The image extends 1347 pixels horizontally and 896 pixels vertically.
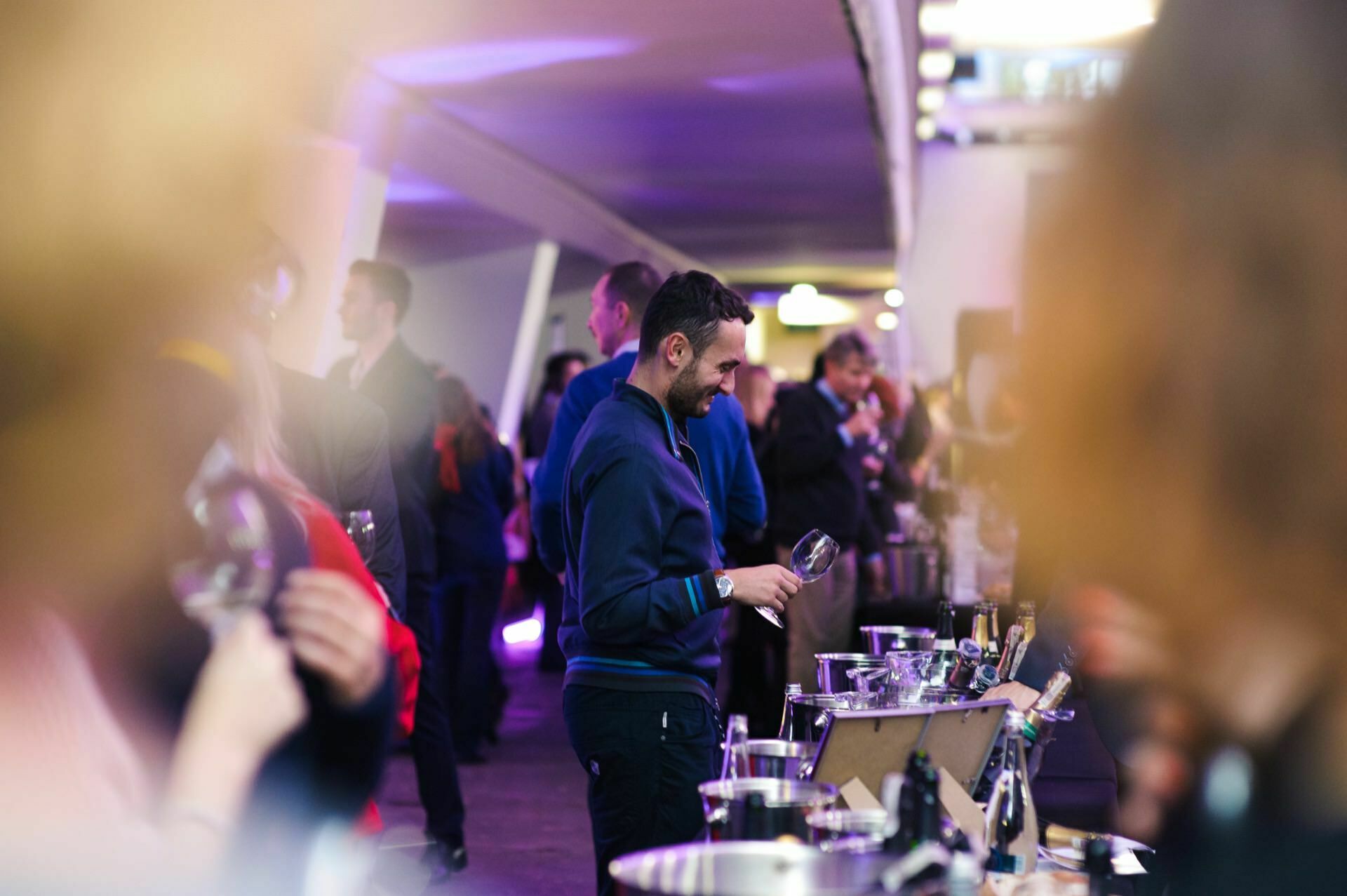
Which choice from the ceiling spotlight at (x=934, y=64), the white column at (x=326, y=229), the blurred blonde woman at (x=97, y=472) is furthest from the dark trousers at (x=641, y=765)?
the ceiling spotlight at (x=934, y=64)

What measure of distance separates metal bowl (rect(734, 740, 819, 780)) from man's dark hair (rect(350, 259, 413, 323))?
9.68ft

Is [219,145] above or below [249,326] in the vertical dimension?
above

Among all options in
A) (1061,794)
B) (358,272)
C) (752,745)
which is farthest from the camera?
(358,272)

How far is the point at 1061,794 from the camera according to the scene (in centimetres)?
316

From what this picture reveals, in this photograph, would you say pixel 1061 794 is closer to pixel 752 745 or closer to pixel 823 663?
pixel 823 663

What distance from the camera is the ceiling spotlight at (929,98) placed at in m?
11.2

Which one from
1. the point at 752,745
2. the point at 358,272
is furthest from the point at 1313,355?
the point at 358,272

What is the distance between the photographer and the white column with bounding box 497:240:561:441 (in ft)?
36.8

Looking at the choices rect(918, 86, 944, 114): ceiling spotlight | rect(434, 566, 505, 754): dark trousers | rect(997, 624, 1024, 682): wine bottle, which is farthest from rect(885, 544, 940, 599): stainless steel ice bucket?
rect(918, 86, 944, 114): ceiling spotlight

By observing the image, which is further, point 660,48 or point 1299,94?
point 660,48

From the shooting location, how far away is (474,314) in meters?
11.5

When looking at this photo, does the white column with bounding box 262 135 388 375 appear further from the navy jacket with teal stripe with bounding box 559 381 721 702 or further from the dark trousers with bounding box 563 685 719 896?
the dark trousers with bounding box 563 685 719 896

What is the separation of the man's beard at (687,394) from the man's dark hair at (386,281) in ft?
7.05

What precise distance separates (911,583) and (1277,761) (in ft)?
16.7
